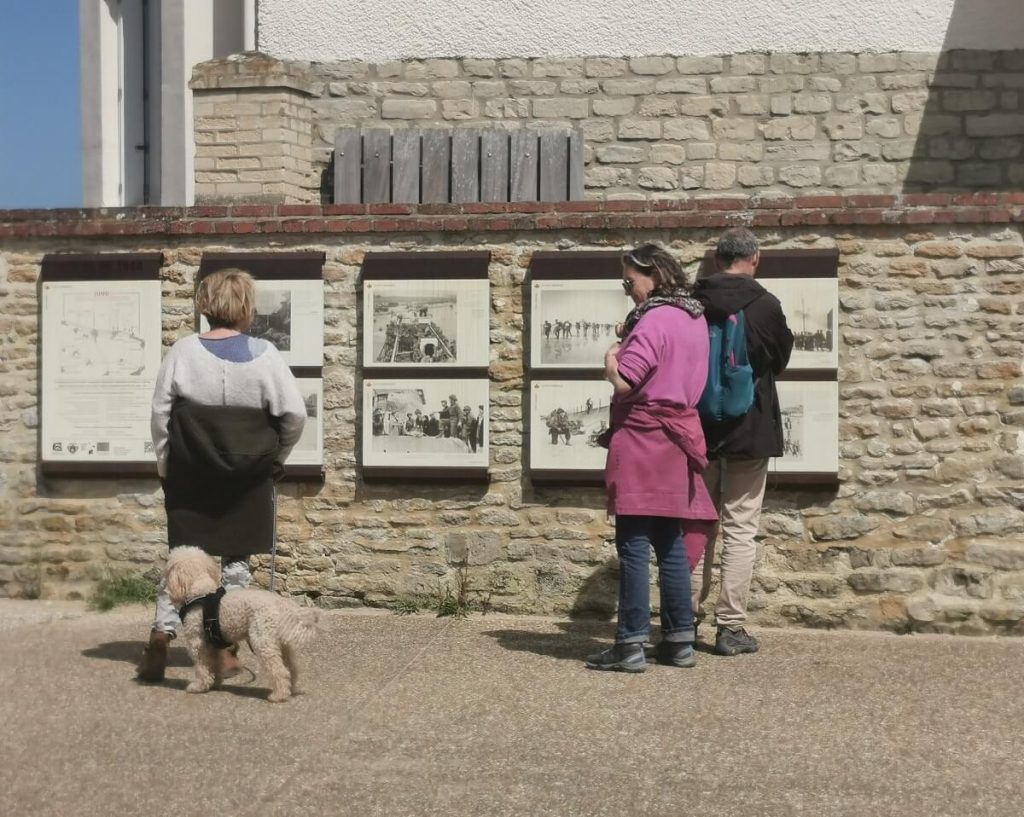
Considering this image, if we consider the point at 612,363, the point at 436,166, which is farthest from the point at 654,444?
the point at 436,166

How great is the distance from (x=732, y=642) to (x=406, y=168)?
580 centimetres

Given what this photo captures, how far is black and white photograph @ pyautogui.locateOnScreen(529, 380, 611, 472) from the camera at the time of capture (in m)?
8.16

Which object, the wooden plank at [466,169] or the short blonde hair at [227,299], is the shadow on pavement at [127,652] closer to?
the short blonde hair at [227,299]

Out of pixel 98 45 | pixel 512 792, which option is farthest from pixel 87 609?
pixel 98 45

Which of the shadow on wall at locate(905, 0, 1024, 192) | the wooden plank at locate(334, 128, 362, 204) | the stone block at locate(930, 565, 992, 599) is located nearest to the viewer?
the stone block at locate(930, 565, 992, 599)

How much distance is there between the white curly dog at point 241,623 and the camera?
19.5 feet

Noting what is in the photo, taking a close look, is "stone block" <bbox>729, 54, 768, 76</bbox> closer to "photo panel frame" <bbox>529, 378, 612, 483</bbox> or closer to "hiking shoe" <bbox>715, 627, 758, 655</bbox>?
"photo panel frame" <bbox>529, 378, 612, 483</bbox>

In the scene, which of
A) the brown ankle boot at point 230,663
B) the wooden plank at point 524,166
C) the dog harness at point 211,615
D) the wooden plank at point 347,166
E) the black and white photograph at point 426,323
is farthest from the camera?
the wooden plank at point 347,166

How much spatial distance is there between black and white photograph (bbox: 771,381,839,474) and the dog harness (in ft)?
10.3

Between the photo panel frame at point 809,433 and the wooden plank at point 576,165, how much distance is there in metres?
4.22

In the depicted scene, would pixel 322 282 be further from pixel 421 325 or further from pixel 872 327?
pixel 872 327

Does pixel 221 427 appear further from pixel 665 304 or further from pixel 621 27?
pixel 621 27

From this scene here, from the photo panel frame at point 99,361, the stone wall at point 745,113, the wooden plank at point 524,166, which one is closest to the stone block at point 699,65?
the stone wall at point 745,113

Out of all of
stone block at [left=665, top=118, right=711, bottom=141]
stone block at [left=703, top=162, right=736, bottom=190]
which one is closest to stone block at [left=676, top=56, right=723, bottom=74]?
stone block at [left=665, top=118, right=711, bottom=141]
